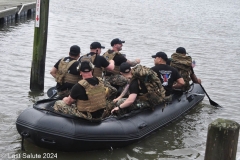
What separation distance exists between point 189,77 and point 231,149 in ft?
17.2

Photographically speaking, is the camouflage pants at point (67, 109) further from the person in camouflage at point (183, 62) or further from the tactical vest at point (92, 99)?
the person in camouflage at point (183, 62)

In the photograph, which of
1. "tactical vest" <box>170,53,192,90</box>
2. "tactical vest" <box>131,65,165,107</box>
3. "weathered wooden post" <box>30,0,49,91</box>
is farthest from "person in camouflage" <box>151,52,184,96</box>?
"weathered wooden post" <box>30,0,49,91</box>

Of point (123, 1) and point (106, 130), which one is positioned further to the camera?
point (123, 1)

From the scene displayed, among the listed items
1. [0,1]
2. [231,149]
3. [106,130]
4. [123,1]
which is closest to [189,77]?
[106,130]

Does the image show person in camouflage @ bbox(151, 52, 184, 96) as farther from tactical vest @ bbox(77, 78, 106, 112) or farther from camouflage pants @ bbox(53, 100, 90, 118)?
camouflage pants @ bbox(53, 100, 90, 118)

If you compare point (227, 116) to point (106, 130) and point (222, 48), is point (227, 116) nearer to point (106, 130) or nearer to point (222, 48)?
point (106, 130)

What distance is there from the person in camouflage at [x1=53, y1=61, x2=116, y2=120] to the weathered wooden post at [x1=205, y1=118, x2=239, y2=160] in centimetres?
247

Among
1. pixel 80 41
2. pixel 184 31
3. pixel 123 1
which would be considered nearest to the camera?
pixel 80 41

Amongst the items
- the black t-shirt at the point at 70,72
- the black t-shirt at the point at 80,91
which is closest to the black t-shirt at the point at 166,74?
the black t-shirt at the point at 70,72

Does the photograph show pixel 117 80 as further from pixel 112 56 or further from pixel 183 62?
pixel 183 62

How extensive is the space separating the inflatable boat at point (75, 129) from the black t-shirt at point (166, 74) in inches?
39.4

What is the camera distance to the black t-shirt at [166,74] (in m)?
8.82

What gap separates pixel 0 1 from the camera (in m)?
26.2

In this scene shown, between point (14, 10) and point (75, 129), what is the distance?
17879 mm
